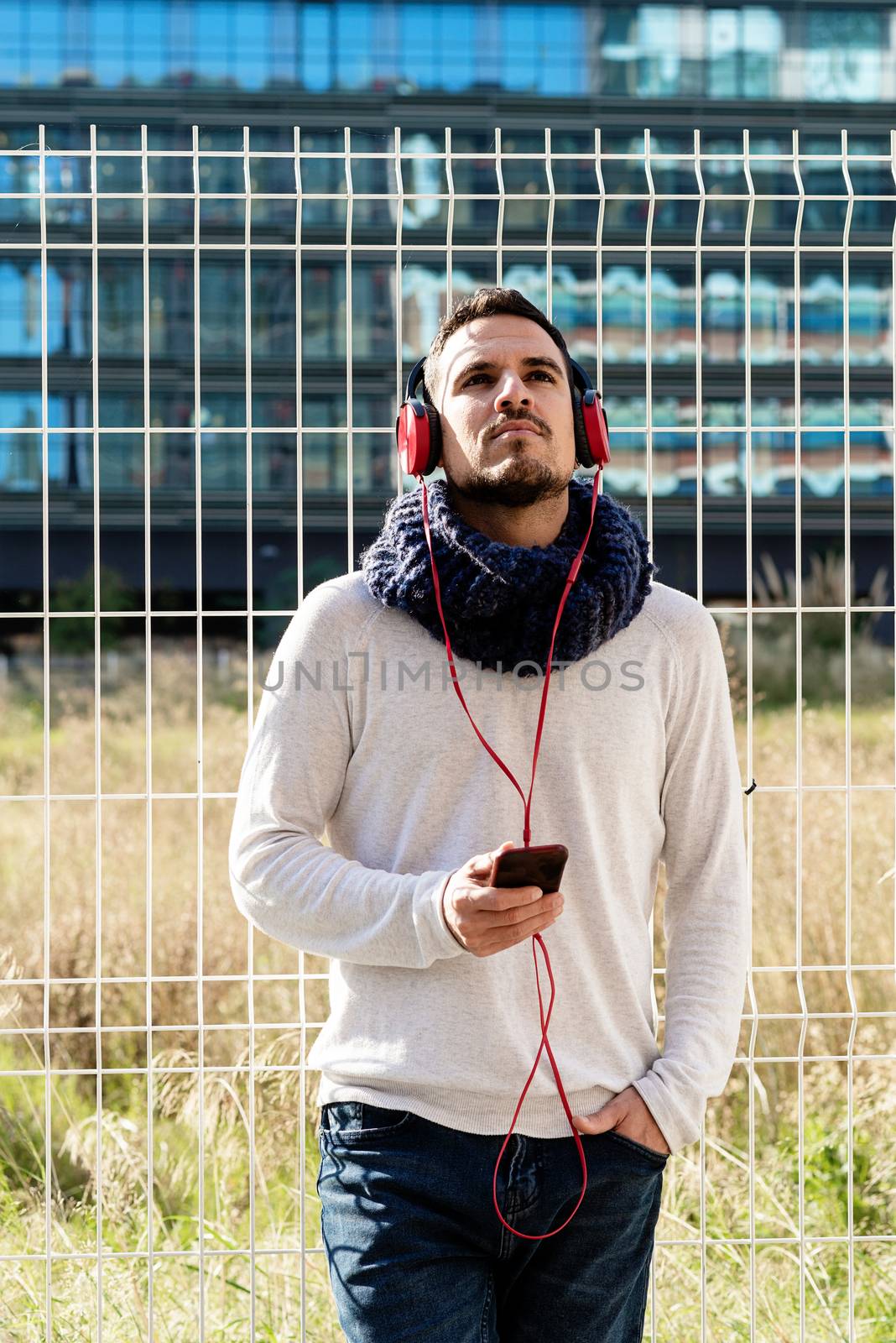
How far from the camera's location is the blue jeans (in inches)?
60.2

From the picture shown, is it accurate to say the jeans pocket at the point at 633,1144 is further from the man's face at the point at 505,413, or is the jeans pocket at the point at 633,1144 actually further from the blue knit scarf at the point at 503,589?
the man's face at the point at 505,413

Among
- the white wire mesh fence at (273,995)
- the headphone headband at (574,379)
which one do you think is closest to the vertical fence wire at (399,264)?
the white wire mesh fence at (273,995)

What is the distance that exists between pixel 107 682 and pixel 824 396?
16494 mm

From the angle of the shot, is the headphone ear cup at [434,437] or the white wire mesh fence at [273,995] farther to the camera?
the white wire mesh fence at [273,995]

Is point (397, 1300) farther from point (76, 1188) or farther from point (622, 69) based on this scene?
point (622, 69)

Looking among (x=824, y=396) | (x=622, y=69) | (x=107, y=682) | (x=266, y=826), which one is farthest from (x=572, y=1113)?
(x=622, y=69)

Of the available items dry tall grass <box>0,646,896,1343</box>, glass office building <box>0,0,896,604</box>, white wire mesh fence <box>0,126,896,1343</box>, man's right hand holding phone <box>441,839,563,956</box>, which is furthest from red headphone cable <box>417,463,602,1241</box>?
glass office building <box>0,0,896,604</box>

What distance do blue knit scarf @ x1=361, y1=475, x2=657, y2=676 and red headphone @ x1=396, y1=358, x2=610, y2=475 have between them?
7 centimetres

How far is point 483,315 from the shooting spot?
5.77 feet

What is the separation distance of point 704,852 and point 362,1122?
571mm

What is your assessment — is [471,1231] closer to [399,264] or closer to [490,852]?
[490,852]

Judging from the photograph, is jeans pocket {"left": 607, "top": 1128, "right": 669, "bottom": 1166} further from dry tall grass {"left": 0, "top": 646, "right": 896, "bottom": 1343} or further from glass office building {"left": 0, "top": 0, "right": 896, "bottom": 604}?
glass office building {"left": 0, "top": 0, "right": 896, "bottom": 604}

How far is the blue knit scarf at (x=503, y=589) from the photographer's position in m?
1.61

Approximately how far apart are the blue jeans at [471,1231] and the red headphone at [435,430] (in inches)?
33.4
